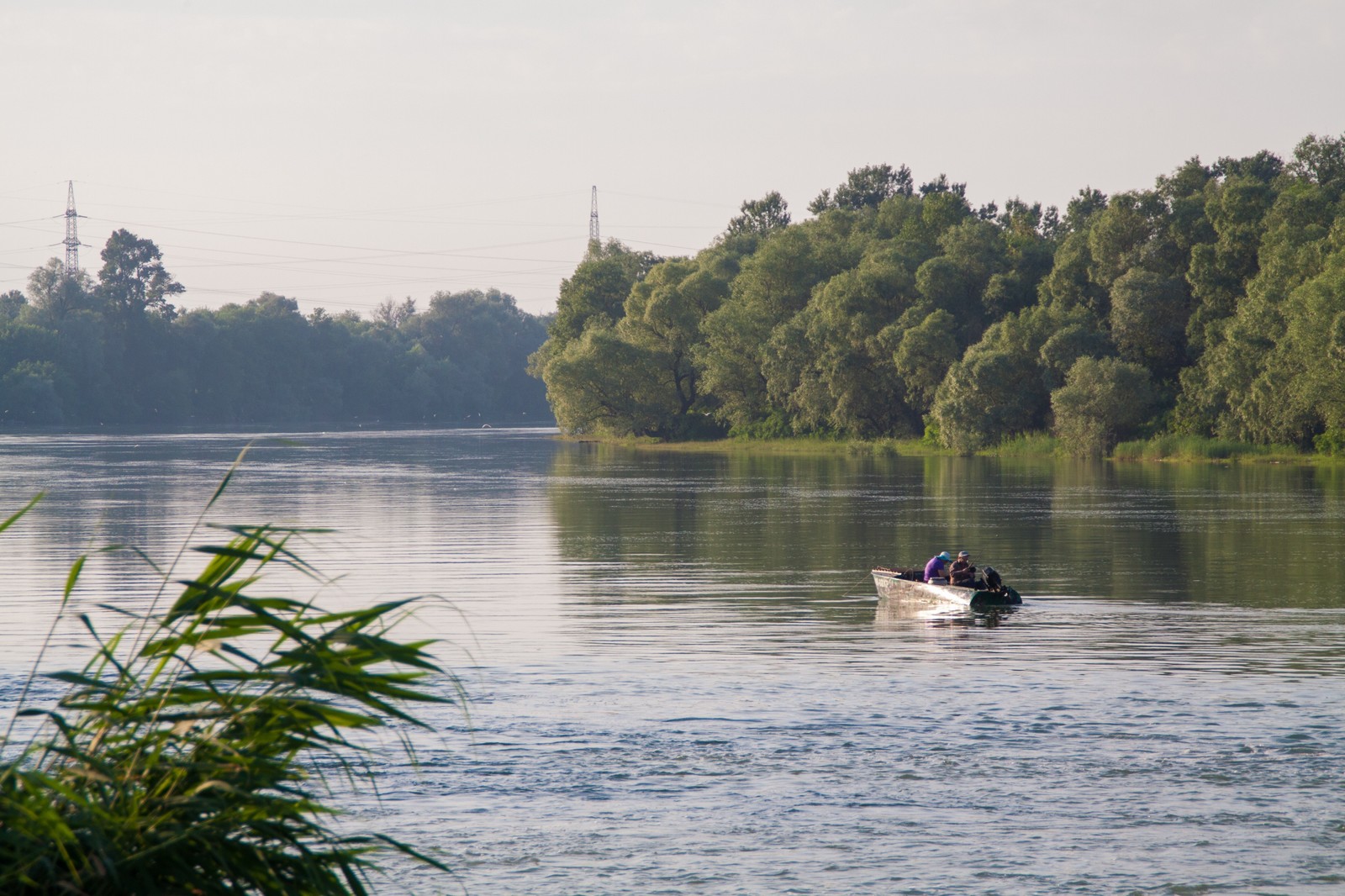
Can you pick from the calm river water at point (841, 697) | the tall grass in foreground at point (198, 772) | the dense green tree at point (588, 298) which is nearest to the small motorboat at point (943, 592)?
the calm river water at point (841, 697)

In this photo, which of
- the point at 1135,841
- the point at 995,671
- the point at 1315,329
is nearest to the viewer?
the point at 1135,841

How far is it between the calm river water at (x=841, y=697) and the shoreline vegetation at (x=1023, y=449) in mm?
29959

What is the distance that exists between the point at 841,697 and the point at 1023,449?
7165 centimetres

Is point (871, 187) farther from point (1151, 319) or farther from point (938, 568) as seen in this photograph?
point (938, 568)

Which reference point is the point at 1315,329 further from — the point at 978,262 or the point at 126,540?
the point at 126,540

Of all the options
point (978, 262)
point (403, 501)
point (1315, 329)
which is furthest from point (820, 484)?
point (978, 262)

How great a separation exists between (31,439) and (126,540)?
9584 cm

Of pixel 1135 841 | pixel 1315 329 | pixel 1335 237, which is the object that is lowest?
pixel 1135 841

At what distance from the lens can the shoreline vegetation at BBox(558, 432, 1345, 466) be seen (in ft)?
250

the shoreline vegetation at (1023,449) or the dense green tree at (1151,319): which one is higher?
the dense green tree at (1151,319)

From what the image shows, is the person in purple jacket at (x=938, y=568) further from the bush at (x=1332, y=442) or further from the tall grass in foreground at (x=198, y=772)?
the bush at (x=1332, y=442)

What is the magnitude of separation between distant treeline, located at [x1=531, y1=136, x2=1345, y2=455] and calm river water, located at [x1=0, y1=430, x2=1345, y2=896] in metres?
30.8

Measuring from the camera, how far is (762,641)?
75.8ft

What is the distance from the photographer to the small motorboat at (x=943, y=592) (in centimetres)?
2619
